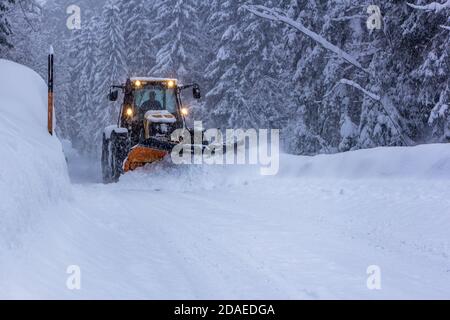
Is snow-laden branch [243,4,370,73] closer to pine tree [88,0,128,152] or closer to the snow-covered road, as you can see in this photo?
the snow-covered road

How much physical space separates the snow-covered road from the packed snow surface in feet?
0.05

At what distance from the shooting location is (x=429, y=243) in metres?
5.98

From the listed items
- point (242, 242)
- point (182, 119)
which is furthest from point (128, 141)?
point (242, 242)

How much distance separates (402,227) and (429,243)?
2.26 feet

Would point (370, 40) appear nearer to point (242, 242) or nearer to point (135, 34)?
point (242, 242)

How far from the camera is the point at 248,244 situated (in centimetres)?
581

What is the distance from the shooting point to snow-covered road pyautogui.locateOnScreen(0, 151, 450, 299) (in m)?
4.15

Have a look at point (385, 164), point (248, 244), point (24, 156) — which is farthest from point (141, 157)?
point (24, 156)

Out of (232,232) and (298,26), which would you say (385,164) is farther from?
(298,26)

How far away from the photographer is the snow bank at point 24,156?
4.27 meters

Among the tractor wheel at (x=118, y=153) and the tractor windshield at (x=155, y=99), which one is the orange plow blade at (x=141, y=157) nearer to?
the tractor wheel at (x=118, y=153)

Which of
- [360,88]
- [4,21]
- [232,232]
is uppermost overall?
[4,21]

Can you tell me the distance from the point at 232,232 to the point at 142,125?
7573 millimetres

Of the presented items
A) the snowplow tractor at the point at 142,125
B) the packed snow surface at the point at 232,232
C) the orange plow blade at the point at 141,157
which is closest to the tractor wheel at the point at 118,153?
the snowplow tractor at the point at 142,125
